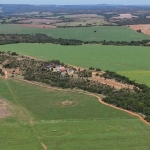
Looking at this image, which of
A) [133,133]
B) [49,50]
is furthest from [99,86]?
[49,50]

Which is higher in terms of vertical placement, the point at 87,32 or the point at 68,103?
the point at 87,32

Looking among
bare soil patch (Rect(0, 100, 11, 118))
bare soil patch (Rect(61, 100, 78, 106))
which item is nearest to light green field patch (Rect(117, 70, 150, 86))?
bare soil patch (Rect(61, 100, 78, 106))

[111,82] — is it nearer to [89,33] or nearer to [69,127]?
[69,127]

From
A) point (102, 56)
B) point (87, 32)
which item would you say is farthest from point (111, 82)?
point (87, 32)

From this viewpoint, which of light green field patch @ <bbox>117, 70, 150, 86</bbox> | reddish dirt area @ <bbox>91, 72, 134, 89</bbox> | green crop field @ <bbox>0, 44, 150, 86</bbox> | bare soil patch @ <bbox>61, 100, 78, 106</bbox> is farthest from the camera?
green crop field @ <bbox>0, 44, 150, 86</bbox>

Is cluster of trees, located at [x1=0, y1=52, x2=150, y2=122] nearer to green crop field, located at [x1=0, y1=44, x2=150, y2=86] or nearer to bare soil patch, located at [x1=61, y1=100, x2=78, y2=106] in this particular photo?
bare soil patch, located at [x1=61, y1=100, x2=78, y2=106]

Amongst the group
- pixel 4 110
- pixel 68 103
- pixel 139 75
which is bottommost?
pixel 4 110

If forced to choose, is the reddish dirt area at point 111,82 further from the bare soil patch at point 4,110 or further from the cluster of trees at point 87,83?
the bare soil patch at point 4,110

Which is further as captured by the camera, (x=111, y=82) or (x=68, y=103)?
(x=111, y=82)
